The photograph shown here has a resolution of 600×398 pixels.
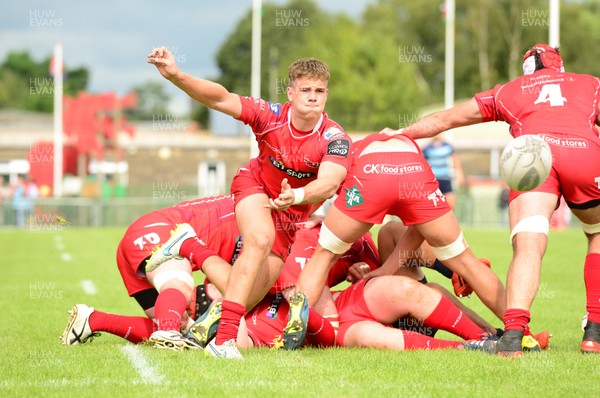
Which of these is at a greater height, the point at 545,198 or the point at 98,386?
the point at 545,198

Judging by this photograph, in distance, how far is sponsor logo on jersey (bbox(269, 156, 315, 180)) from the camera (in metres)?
7.65

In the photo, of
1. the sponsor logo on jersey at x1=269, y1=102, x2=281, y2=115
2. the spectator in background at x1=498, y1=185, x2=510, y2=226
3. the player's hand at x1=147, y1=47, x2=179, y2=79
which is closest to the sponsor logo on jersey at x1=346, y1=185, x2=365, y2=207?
the sponsor logo on jersey at x1=269, y1=102, x2=281, y2=115

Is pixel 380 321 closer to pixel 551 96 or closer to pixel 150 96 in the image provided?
pixel 551 96

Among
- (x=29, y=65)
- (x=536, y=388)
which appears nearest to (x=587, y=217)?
(x=536, y=388)

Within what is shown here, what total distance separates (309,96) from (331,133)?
352mm

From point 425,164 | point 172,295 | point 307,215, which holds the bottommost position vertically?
point 172,295

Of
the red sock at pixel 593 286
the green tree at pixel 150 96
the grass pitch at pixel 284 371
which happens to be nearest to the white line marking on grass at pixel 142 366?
the grass pitch at pixel 284 371

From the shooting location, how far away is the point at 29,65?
108688 mm

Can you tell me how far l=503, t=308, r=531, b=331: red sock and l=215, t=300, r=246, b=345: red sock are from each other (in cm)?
192

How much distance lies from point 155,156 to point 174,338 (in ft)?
169

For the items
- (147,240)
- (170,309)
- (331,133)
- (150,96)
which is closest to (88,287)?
(147,240)

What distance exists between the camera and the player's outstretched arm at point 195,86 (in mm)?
6867

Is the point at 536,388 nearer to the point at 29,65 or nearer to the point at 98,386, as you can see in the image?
the point at 98,386

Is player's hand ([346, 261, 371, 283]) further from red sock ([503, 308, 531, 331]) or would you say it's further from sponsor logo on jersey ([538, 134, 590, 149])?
sponsor logo on jersey ([538, 134, 590, 149])
